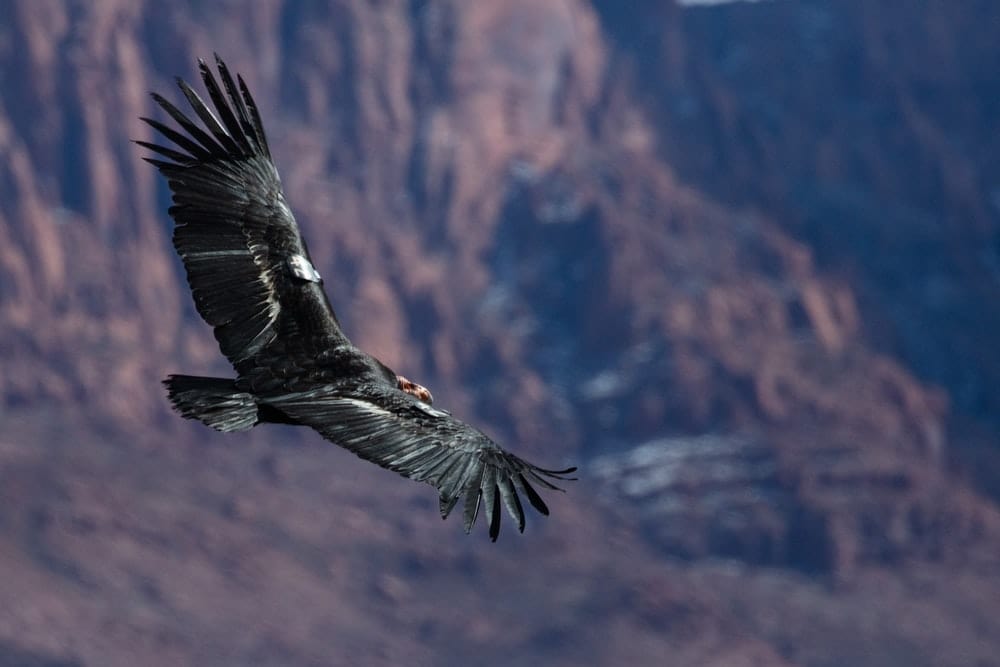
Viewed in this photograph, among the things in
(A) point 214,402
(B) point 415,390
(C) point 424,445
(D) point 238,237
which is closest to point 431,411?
(C) point 424,445

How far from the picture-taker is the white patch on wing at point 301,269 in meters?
21.3

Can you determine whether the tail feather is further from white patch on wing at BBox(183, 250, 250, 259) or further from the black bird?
white patch on wing at BBox(183, 250, 250, 259)

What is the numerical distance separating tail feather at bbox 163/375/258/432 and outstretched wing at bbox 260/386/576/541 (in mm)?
252

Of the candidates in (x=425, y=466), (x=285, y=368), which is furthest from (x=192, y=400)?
(x=425, y=466)

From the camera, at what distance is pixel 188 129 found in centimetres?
2084

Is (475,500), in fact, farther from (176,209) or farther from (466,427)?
(176,209)

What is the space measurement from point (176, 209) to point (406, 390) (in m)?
2.90

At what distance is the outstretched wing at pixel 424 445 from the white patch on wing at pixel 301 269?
5.91ft

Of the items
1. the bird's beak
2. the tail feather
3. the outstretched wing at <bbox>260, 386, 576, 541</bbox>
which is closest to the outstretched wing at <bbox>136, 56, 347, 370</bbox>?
the tail feather

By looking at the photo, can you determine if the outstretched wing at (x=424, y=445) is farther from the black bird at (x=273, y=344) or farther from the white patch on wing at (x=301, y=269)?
the white patch on wing at (x=301, y=269)

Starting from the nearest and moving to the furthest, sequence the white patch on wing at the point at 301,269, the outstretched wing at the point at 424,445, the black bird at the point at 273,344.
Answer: the outstretched wing at the point at 424,445 → the black bird at the point at 273,344 → the white patch on wing at the point at 301,269

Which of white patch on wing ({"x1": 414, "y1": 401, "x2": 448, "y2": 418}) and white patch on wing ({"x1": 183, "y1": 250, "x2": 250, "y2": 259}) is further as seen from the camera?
white patch on wing ({"x1": 183, "y1": 250, "x2": 250, "y2": 259})

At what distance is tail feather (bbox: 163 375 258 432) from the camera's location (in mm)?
19281

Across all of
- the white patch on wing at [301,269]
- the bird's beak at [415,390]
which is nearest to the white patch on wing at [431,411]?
the bird's beak at [415,390]
